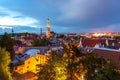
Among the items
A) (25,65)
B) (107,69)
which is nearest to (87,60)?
(107,69)

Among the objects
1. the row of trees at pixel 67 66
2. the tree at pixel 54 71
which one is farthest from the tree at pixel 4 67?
the row of trees at pixel 67 66

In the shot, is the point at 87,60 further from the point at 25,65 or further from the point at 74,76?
the point at 25,65

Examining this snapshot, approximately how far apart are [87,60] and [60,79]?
585cm

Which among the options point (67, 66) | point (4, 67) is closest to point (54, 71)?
point (67, 66)

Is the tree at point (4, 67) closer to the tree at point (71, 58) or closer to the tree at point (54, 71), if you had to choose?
the tree at point (54, 71)

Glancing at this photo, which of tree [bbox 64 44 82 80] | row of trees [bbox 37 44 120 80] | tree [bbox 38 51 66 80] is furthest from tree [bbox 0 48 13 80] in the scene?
tree [bbox 64 44 82 80]

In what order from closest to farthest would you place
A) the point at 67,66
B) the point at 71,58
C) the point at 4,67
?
1. the point at 4,67
2. the point at 67,66
3. the point at 71,58

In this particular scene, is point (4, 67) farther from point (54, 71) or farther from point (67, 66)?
point (67, 66)

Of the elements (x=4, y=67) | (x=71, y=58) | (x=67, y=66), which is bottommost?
(x=67, y=66)

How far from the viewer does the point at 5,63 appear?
37625mm

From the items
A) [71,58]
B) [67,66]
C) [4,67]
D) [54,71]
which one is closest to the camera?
[4,67]

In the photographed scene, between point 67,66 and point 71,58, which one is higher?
point 71,58

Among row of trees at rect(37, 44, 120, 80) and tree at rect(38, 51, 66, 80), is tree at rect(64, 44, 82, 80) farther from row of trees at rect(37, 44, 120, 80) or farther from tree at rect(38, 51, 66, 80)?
tree at rect(38, 51, 66, 80)

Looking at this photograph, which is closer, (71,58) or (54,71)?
(71,58)
